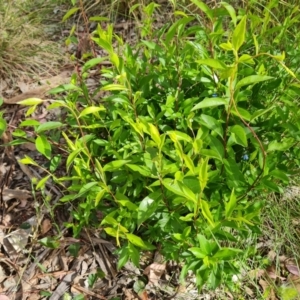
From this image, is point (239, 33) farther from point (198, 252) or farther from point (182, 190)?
point (198, 252)

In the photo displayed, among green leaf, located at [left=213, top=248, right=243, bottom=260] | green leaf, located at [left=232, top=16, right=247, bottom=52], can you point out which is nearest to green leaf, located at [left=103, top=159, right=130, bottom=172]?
green leaf, located at [left=213, top=248, right=243, bottom=260]

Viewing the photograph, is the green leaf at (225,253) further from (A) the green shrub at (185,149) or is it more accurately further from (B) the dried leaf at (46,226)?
(B) the dried leaf at (46,226)

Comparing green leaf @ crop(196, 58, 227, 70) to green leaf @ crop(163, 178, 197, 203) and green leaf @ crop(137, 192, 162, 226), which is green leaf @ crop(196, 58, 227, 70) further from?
green leaf @ crop(137, 192, 162, 226)

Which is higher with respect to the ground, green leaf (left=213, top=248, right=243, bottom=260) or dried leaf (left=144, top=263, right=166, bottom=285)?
green leaf (left=213, top=248, right=243, bottom=260)

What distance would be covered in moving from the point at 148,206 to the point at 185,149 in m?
0.23

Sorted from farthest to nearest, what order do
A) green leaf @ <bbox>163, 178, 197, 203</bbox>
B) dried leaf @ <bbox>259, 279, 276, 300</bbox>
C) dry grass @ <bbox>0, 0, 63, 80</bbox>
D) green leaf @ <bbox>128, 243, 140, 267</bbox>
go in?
dry grass @ <bbox>0, 0, 63, 80</bbox> < dried leaf @ <bbox>259, 279, 276, 300</bbox> < green leaf @ <bbox>128, 243, 140, 267</bbox> < green leaf @ <bbox>163, 178, 197, 203</bbox>

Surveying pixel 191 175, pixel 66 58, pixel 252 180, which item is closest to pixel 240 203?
pixel 252 180

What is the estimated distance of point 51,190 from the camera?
197 centimetres

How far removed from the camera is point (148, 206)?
138 centimetres

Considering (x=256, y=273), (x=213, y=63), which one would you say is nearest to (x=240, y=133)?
(x=213, y=63)

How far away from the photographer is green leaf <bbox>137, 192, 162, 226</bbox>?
136 centimetres

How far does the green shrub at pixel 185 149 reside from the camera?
135cm

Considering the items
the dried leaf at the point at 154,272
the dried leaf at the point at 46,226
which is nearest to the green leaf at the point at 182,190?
the dried leaf at the point at 154,272

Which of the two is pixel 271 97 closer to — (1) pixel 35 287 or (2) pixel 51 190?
(2) pixel 51 190
